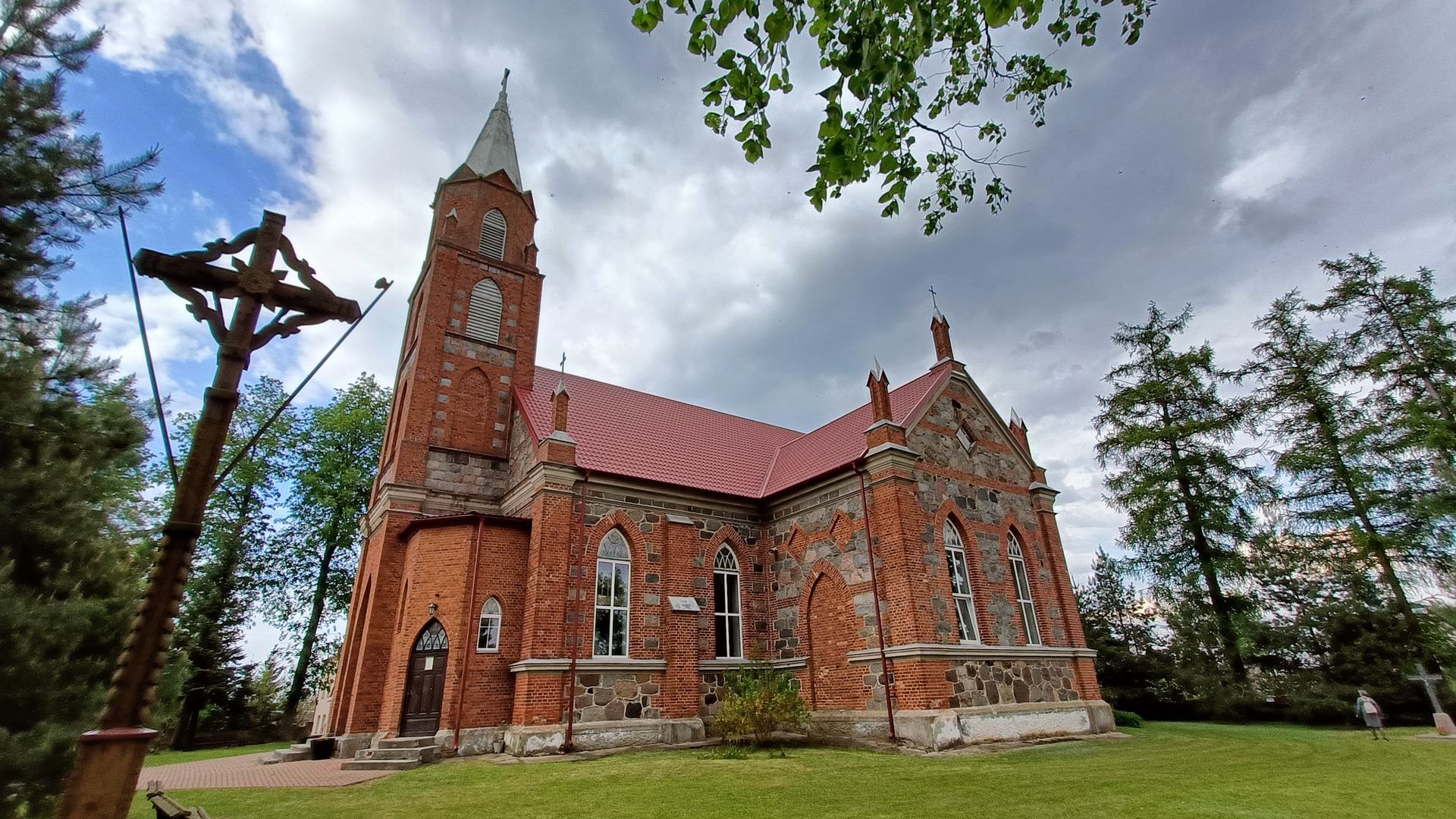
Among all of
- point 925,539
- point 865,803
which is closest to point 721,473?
point 925,539

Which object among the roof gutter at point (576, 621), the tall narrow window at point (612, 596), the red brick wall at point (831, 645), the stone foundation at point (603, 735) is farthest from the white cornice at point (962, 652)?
the roof gutter at point (576, 621)

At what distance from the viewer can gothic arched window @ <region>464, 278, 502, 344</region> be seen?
19.6m

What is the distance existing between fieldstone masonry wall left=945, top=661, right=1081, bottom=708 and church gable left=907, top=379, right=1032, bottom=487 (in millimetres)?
4681

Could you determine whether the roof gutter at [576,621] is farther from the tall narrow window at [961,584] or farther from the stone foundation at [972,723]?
the tall narrow window at [961,584]

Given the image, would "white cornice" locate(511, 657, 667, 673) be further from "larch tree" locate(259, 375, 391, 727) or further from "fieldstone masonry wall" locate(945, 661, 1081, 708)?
"larch tree" locate(259, 375, 391, 727)

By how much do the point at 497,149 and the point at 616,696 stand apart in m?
18.1

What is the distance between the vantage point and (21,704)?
5.28 meters

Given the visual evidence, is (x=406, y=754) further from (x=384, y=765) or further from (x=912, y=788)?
(x=912, y=788)

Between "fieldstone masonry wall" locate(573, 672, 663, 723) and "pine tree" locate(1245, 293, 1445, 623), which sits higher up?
"pine tree" locate(1245, 293, 1445, 623)

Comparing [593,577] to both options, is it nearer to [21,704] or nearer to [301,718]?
[21,704]

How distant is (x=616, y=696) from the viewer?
1452 cm

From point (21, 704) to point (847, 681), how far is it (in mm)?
13337

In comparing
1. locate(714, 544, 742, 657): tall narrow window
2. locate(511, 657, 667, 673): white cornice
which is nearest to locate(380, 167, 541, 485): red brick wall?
locate(511, 657, 667, 673): white cornice

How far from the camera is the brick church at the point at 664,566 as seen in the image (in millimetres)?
14109
